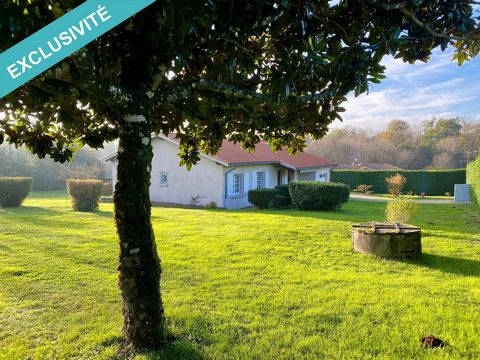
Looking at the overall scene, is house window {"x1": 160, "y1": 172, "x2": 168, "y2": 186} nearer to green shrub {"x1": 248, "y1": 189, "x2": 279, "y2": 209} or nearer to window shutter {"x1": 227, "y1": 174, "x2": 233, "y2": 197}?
window shutter {"x1": 227, "y1": 174, "x2": 233, "y2": 197}

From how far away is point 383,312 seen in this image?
4.27 meters

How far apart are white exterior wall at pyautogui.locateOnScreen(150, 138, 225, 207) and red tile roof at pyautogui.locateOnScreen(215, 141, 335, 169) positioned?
2.92 ft

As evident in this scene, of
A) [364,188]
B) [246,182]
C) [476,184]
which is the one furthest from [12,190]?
[364,188]

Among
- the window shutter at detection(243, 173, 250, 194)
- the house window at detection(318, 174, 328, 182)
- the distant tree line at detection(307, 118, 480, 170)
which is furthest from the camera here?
the distant tree line at detection(307, 118, 480, 170)

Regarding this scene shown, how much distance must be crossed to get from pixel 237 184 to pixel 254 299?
1552 centimetres

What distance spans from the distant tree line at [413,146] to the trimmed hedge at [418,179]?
15609 millimetres

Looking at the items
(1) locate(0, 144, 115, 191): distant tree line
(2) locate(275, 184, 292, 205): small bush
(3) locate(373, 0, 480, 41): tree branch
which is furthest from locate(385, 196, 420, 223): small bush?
(1) locate(0, 144, 115, 191): distant tree line

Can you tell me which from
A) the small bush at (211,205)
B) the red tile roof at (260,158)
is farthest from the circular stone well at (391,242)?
the small bush at (211,205)

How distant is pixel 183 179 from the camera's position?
20.4 metres

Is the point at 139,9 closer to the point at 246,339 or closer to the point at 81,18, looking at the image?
the point at 81,18

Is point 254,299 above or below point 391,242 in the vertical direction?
below

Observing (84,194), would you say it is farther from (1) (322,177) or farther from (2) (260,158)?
(1) (322,177)

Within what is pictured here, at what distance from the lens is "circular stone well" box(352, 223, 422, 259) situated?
22.9 feet

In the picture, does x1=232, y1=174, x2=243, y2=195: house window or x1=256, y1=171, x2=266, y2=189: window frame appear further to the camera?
x1=256, y1=171, x2=266, y2=189: window frame
